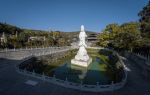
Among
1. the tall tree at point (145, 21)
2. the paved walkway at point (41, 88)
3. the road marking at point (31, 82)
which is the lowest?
the paved walkway at point (41, 88)

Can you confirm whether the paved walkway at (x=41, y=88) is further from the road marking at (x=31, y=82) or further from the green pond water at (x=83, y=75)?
the green pond water at (x=83, y=75)

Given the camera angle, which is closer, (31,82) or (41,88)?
(41,88)

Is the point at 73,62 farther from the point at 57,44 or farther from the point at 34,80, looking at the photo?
the point at 57,44

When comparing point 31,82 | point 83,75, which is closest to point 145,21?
point 83,75

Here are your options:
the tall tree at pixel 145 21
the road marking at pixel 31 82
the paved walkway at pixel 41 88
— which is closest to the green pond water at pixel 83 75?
the paved walkway at pixel 41 88

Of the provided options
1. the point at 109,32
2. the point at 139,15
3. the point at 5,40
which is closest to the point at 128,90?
the point at 139,15

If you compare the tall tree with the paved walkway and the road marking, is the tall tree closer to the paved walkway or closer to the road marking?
the paved walkway

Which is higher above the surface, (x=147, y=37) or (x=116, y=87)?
(x=147, y=37)

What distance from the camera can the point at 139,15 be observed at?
4003 cm

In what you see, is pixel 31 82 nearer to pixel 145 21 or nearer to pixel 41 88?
pixel 41 88

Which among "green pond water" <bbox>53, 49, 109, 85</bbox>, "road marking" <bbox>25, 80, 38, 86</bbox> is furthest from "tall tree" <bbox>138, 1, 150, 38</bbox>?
"road marking" <bbox>25, 80, 38, 86</bbox>

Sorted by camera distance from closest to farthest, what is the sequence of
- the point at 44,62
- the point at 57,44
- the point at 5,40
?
the point at 44,62, the point at 5,40, the point at 57,44

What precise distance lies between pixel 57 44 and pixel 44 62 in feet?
151

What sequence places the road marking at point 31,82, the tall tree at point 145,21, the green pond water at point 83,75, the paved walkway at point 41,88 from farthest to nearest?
1. the tall tree at point 145,21
2. the green pond water at point 83,75
3. the road marking at point 31,82
4. the paved walkway at point 41,88
